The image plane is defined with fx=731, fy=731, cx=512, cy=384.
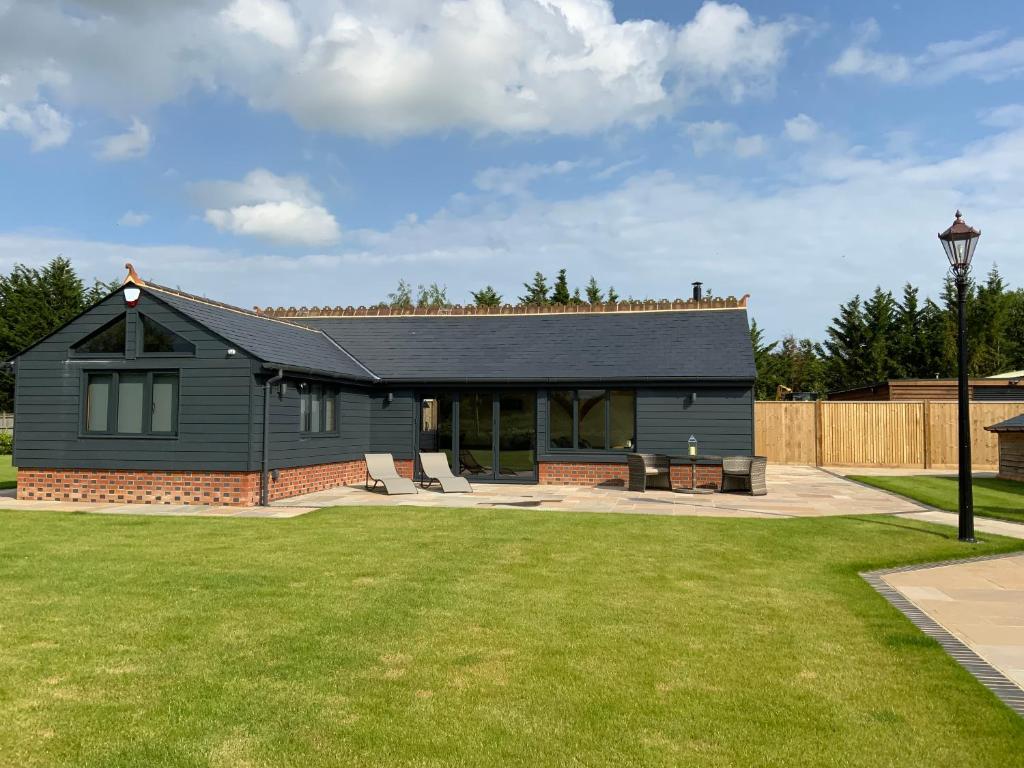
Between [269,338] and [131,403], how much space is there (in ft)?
9.79

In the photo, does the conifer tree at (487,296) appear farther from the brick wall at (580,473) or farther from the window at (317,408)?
the window at (317,408)

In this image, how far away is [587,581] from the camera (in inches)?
276

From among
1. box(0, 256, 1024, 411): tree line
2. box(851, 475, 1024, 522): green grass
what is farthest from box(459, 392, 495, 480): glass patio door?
box(0, 256, 1024, 411): tree line

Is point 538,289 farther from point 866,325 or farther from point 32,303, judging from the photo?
point 32,303

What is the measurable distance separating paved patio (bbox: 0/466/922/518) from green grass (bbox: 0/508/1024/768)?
3.59m

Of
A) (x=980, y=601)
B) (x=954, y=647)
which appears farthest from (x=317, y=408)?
(x=954, y=647)

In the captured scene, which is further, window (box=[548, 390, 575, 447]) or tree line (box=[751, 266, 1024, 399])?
tree line (box=[751, 266, 1024, 399])

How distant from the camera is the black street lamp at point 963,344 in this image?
9273 millimetres

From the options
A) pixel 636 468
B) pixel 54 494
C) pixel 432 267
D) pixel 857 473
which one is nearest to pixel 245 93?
pixel 54 494

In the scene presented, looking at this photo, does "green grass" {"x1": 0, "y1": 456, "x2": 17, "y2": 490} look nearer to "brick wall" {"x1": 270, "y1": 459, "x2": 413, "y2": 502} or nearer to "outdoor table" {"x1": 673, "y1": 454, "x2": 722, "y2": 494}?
"brick wall" {"x1": 270, "y1": 459, "x2": 413, "y2": 502}

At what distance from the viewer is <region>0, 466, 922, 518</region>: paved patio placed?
40.4 ft

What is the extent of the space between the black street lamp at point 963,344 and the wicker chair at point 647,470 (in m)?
6.87

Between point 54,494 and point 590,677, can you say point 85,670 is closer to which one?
point 590,677

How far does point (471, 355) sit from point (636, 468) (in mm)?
5281
